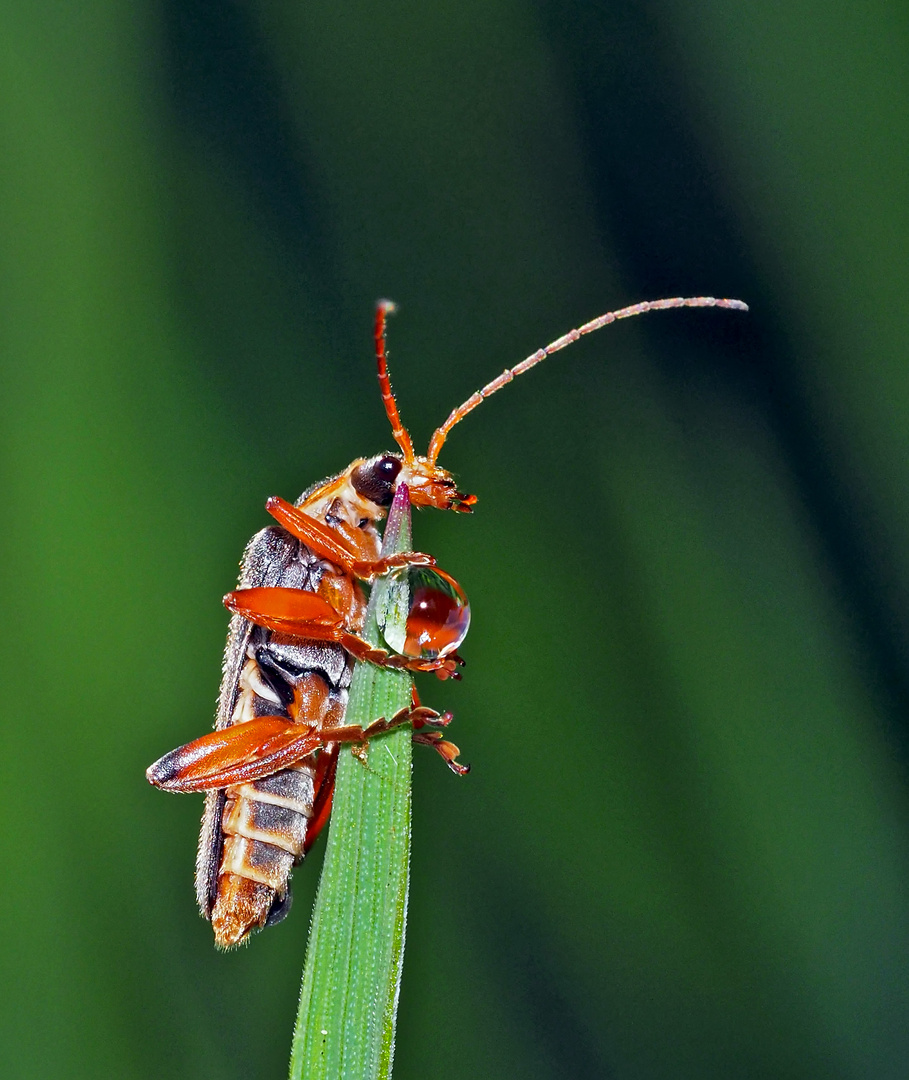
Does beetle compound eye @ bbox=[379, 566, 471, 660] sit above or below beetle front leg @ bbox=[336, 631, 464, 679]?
above

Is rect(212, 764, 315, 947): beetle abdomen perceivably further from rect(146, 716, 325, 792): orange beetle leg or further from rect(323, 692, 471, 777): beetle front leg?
rect(323, 692, 471, 777): beetle front leg

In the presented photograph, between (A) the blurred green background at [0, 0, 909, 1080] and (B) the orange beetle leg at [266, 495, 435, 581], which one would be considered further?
(A) the blurred green background at [0, 0, 909, 1080]

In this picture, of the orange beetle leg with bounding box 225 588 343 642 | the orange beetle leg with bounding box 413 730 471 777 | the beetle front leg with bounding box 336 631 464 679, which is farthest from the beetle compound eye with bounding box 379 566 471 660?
the orange beetle leg with bounding box 225 588 343 642

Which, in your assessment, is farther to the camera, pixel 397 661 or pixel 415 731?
pixel 415 731

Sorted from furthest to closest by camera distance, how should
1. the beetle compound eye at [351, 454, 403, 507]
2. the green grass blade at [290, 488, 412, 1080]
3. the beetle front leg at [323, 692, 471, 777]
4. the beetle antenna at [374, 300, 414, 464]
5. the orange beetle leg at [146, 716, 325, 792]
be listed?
1. the beetle compound eye at [351, 454, 403, 507]
2. the beetle antenna at [374, 300, 414, 464]
3. the orange beetle leg at [146, 716, 325, 792]
4. the beetle front leg at [323, 692, 471, 777]
5. the green grass blade at [290, 488, 412, 1080]

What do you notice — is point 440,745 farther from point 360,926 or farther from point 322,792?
point 360,926

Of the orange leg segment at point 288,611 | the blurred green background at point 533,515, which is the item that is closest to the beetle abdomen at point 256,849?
the orange leg segment at point 288,611

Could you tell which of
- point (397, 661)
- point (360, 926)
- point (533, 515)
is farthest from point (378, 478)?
point (360, 926)
